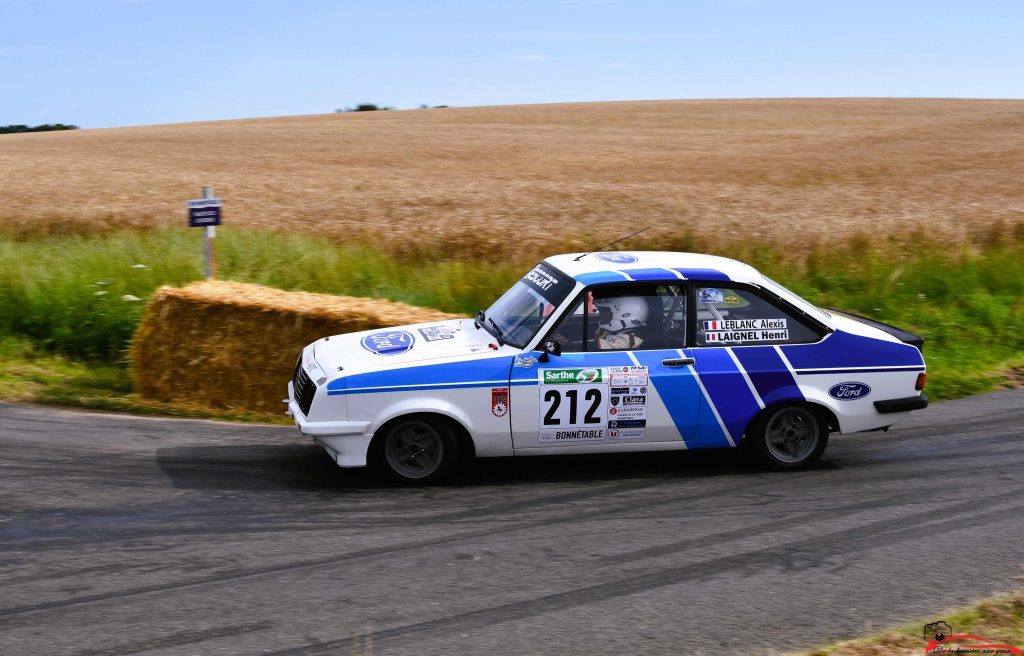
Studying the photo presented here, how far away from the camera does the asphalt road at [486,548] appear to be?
5.04 meters

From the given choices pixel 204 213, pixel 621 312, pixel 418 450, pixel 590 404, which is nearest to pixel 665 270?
pixel 621 312

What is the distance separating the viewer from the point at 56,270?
40.7 ft

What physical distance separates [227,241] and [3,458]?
23.3 ft

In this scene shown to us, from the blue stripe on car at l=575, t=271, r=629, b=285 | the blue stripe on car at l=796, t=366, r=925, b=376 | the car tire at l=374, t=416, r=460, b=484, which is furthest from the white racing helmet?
the car tire at l=374, t=416, r=460, b=484

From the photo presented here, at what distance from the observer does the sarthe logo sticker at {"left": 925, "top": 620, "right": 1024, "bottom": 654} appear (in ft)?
15.6

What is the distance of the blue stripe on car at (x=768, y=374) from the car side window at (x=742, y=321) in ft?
0.26

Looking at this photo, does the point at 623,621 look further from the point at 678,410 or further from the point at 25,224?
the point at 25,224

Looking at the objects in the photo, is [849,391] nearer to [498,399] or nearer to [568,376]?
[568,376]

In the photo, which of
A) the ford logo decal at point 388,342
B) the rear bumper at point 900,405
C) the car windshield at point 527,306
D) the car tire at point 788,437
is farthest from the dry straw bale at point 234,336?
the rear bumper at point 900,405

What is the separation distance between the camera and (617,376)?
24.2 ft

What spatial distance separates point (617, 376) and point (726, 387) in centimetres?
83

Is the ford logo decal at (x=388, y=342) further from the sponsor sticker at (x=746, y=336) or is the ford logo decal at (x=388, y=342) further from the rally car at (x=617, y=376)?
the sponsor sticker at (x=746, y=336)

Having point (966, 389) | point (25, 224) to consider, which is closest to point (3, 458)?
point (966, 389)

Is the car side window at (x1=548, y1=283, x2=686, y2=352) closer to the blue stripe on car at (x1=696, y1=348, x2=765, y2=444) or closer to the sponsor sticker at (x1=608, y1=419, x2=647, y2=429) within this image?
the blue stripe on car at (x1=696, y1=348, x2=765, y2=444)
